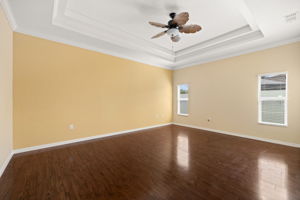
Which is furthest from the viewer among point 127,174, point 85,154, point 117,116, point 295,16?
point 117,116

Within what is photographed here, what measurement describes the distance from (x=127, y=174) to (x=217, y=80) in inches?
166

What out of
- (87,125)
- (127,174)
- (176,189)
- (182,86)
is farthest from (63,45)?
(182,86)

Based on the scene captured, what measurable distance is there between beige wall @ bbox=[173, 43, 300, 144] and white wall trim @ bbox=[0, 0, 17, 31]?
5.25 m

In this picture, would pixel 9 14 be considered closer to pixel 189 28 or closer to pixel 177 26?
pixel 177 26

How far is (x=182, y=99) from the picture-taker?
5.81 meters

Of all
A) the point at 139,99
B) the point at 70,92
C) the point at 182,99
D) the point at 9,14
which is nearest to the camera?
the point at 9,14

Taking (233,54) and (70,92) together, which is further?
(233,54)

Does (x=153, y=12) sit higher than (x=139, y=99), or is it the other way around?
(x=153, y=12)

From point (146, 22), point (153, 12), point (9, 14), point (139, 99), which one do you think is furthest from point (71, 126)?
point (153, 12)

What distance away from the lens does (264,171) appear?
206 cm

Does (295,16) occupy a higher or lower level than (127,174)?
higher

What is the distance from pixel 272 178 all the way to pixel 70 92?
448 cm

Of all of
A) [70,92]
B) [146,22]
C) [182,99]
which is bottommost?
[182,99]

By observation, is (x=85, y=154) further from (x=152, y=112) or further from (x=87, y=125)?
(x=152, y=112)
